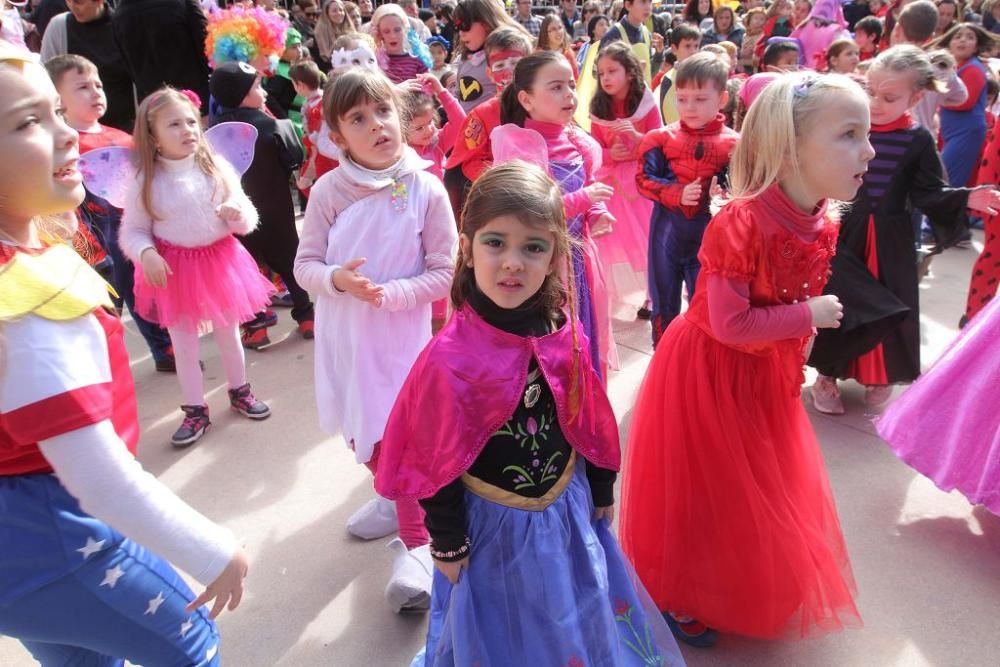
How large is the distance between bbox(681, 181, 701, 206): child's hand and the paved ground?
104cm

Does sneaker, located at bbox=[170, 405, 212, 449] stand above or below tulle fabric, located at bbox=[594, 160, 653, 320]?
below

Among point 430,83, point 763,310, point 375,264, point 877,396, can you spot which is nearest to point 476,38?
point 430,83

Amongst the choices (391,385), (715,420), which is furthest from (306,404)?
(715,420)

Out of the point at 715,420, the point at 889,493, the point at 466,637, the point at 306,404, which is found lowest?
the point at 306,404

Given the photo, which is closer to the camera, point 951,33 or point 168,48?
point 168,48

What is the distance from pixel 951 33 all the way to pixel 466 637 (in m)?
6.10

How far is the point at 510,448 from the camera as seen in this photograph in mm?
1587

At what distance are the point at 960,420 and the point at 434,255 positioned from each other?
1978 mm

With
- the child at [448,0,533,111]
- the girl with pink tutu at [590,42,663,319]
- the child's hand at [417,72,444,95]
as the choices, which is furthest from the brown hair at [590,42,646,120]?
the child's hand at [417,72,444,95]

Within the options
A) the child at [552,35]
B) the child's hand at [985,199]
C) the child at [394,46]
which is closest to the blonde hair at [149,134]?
the child at [394,46]

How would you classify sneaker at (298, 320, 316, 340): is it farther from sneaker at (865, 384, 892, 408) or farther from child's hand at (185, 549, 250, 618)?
child's hand at (185, 549, 250, 618)

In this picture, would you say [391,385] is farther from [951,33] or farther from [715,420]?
[951,33]

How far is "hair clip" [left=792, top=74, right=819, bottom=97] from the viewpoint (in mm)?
1917

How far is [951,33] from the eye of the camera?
5422mm
